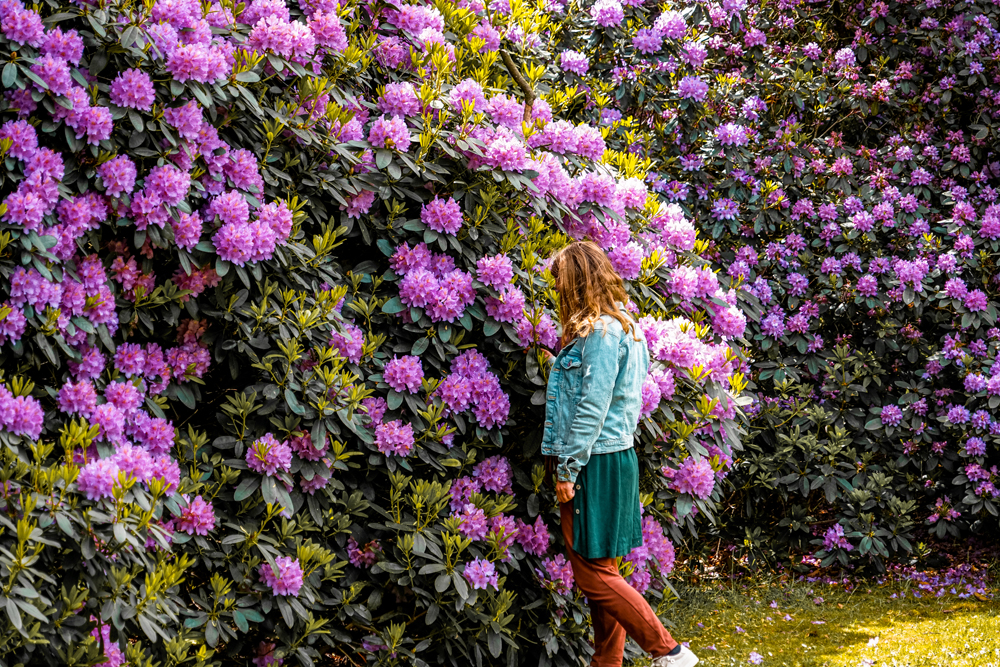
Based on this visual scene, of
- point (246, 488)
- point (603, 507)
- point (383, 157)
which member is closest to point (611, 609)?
point (603, 507)

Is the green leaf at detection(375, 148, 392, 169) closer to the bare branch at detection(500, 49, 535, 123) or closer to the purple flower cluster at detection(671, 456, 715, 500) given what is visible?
the bare branch at detection(500, 49, 535, 123)

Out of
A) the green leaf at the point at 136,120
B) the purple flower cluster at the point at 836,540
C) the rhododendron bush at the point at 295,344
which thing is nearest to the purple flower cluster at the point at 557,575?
the rhododendron bush at the point at 295,344

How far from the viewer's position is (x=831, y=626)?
4504 millimetres

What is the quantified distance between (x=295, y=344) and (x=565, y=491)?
1.02m

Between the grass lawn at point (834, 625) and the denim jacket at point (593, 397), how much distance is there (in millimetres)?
1482

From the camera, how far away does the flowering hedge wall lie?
513 cm

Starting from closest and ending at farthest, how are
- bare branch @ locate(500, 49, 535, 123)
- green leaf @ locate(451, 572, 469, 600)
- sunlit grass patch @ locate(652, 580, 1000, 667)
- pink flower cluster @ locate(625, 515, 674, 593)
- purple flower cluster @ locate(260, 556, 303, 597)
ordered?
purple flower cluster @ locate(260, 556, 303, 597) < green leaf @ locate(451, 572, 469, 600) < pink flower cluster @ locate(625, 515, 674, 593) < bare branch @ locate(500, 49, 535, 123) < sunlit grass patch @ locate(652, 580, 1000, 667)

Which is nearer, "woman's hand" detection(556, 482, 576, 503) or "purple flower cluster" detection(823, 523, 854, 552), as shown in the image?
"woman's hand" detection(556, 482, 576, 503)

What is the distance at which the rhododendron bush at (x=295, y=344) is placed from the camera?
93.4 inches

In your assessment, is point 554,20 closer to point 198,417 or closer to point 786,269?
point 786,269

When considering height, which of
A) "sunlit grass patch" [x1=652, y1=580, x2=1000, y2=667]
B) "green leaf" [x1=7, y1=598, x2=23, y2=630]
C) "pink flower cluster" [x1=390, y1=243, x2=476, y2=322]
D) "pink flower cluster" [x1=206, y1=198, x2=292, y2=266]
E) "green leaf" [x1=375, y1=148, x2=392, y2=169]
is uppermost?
"green leaf" [x1=375, y1=148, x2=392, y2=169]

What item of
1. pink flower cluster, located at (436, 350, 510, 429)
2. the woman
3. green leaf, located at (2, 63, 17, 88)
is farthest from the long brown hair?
green leaf, located at (2, 63, 17, 88)

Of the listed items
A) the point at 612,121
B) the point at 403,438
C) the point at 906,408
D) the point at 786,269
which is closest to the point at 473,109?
the point at 403,438

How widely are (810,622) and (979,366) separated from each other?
1802 millimetres
